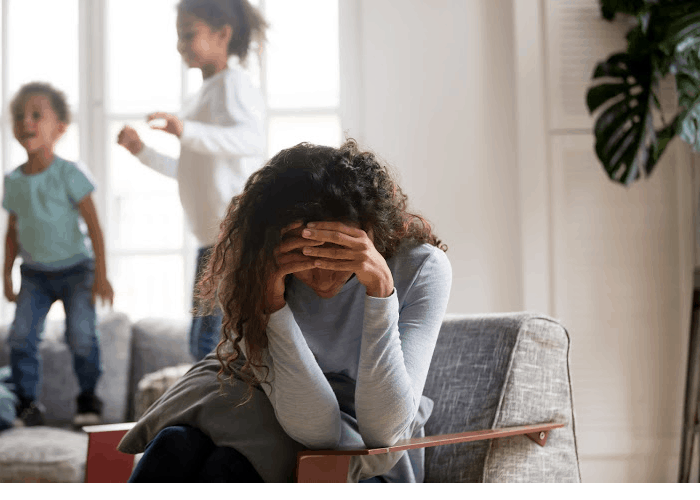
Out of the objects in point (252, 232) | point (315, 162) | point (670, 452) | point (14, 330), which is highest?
point (315, 162)

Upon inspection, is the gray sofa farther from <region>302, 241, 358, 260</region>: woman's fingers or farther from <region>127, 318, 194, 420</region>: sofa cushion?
<region>127, 318, 194, 420</region>: sofa cushion

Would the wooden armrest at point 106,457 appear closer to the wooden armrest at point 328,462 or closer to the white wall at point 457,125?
the wooden armrest at point 328,462

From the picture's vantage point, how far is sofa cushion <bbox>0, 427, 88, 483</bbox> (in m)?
2.44

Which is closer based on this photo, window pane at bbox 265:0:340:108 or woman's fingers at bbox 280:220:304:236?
woman's fingers at bbox 280:220:304:236

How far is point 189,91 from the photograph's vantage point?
336cm

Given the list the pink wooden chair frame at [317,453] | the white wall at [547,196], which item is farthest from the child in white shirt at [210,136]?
the pink wooden chair frame at [317,453]

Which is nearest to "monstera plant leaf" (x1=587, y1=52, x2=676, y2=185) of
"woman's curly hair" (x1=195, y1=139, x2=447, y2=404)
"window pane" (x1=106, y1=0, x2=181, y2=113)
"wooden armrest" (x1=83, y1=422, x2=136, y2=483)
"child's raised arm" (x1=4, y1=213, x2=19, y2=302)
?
"woman's curly hair" (x1=195, y1=139, x2=447, y2=404)

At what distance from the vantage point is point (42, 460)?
97.3 inches

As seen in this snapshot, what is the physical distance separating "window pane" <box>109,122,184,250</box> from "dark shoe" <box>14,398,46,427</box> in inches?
29.7

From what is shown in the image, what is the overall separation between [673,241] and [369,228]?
223 centimetres

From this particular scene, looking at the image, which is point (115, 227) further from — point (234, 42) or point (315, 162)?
point (315, 162)

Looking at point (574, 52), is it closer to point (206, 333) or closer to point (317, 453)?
point (206, 333)

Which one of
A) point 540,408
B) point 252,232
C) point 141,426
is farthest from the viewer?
point 540,408

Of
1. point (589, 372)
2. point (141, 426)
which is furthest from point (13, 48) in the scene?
point (589, 372)
